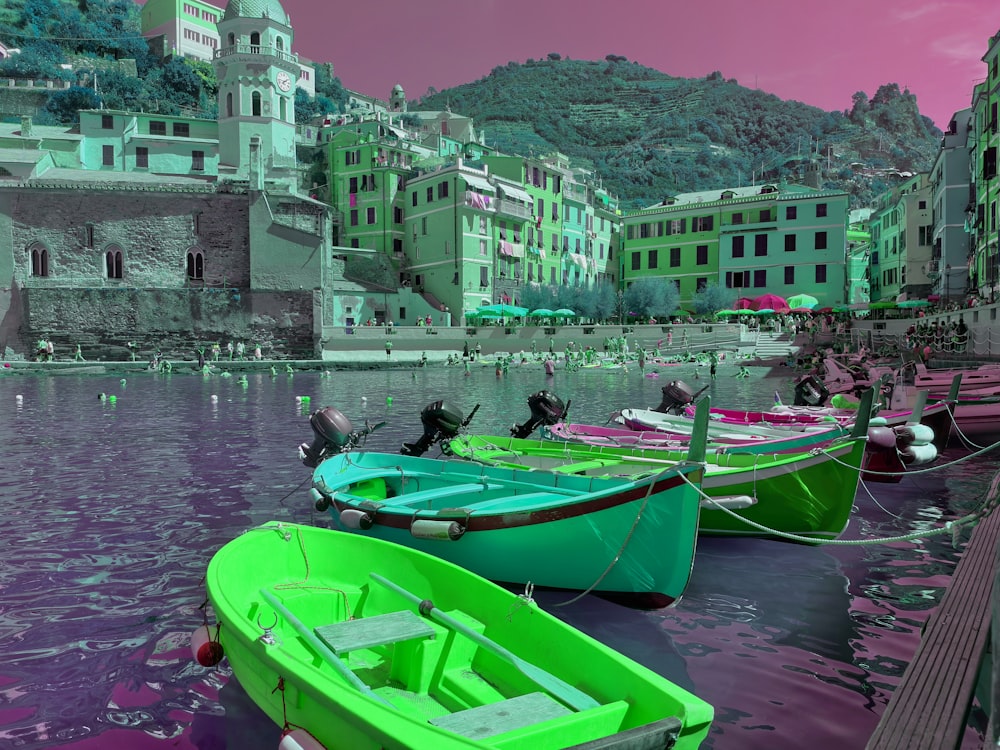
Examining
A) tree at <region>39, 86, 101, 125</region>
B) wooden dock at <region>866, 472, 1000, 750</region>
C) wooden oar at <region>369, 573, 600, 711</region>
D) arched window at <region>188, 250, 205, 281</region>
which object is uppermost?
tree at <region>39, 86, 101, 125</region>

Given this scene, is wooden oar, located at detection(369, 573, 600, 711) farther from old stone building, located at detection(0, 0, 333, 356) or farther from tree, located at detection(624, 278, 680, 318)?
tree, located at detection(624, 278, 680, 318)

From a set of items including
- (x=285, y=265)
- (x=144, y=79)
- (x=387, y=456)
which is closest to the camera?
(x=387, y=456)

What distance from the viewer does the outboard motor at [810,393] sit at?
1752 centimetres

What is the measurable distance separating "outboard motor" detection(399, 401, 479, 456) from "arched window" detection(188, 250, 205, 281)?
133ft

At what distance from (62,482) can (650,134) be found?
135m

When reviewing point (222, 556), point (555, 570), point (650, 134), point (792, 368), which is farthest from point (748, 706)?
point (650, 134)

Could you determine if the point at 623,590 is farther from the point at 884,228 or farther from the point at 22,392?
the point at 884,228

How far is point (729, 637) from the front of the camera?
6520 mm

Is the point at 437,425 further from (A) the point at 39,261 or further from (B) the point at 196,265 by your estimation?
(A) the point at 39,261

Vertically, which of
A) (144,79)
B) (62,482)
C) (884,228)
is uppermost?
(144,79)

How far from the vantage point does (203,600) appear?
7.45 m

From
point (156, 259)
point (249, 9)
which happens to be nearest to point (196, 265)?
point (156, 259)

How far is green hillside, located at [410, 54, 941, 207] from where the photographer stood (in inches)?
4774

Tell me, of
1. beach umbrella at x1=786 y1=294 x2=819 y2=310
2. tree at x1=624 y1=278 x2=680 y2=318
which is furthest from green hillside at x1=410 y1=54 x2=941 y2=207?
beach umbrella at x1=786 y1=294 x2=819 y2=310
